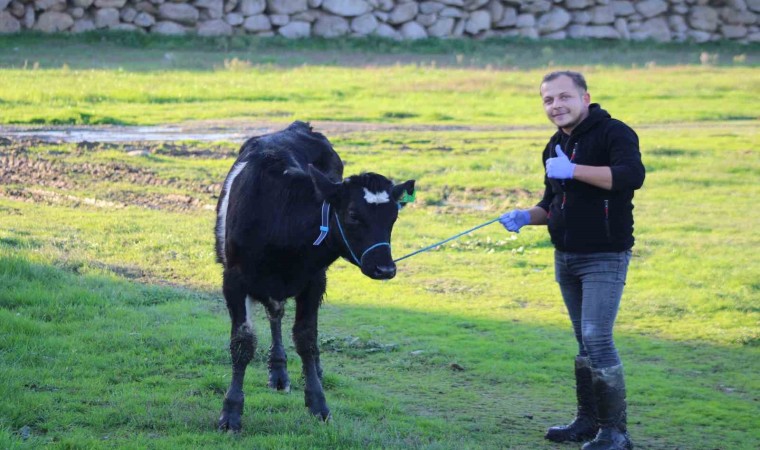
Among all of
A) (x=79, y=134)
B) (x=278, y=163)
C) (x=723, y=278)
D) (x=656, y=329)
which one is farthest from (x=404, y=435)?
(x=79, y=134)

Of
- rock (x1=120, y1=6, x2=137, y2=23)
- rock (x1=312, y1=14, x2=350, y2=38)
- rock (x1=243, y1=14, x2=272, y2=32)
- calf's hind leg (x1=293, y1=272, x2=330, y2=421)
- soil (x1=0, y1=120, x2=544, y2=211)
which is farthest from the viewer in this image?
rock (x1=312, y1=14, x2=350, y2=38)

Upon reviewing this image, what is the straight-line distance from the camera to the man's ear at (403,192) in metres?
7.04

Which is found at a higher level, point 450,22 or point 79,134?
point 450,22

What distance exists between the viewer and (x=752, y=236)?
1426 cm

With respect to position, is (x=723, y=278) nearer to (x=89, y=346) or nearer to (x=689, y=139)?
(x=89, y=346)

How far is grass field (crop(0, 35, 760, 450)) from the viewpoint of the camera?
7457 millimetres

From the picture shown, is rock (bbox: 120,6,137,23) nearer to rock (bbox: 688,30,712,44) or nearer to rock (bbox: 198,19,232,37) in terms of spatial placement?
rock (bbox: 198,19,232,37)

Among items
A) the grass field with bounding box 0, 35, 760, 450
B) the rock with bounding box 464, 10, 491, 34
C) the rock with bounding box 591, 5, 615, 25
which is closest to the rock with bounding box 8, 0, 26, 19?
the grass field with bounding box 0, 35, 760, 450

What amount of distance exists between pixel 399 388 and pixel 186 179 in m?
9.11

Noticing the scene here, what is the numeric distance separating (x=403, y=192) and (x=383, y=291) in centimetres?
466

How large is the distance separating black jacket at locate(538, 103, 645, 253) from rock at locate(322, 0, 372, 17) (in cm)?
3045

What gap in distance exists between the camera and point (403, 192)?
707 cm

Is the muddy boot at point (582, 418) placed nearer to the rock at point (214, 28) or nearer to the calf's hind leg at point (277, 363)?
the calf's hind leg at point (277, 363)

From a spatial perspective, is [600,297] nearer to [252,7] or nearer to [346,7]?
[252,7]
